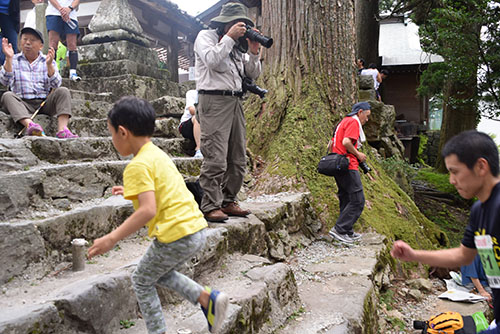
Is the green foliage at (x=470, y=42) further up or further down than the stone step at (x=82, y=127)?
further up

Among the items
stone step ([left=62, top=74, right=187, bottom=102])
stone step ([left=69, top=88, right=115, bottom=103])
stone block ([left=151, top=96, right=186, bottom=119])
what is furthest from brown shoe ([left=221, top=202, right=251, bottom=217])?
stone step ([left=62, top=74, right=187, bottom=102])

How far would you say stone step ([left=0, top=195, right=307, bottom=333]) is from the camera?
183 cm

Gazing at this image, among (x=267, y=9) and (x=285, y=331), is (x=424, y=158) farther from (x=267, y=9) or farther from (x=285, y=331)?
(x=285, y=331)

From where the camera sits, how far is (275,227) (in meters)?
3.78

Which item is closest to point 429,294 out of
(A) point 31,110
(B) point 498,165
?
(B) point 498,165

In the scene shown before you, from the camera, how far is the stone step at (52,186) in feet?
8.31

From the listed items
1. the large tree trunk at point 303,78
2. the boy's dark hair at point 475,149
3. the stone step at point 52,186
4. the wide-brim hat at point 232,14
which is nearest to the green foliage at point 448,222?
the large tree trunk at point 303,78

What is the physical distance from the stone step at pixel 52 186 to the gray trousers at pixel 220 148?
32.1 inches

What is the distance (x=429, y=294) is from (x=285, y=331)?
234 cm

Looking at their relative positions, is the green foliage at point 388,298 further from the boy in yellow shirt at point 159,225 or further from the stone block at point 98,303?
A: the stone block at point 98,303

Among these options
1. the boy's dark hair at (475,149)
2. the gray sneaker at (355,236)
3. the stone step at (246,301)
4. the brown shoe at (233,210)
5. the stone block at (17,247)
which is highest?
the boy's dark hair at (475,149)

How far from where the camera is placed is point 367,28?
1051cm

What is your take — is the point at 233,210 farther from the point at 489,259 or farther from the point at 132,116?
the point at 489,259

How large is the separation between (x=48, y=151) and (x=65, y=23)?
3.41 m
